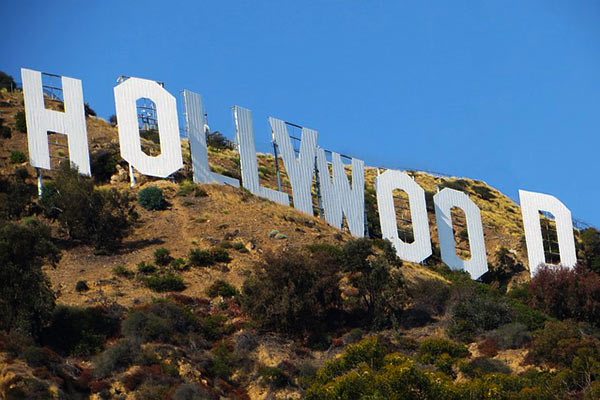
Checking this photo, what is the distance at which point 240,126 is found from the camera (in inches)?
1941

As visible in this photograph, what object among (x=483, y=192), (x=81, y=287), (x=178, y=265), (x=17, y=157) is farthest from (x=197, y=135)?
(x=483, y=192)

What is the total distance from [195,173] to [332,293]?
11.9 m

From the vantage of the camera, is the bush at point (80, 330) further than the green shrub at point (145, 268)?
No

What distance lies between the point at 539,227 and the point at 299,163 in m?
12.2

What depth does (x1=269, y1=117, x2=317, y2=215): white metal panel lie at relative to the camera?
50.8 metres

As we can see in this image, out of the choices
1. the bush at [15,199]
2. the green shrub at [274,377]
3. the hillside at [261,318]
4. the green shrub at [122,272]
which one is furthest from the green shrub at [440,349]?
the bush at [15,199]

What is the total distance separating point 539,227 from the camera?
53.6 meters

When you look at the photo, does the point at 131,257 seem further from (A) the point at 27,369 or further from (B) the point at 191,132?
(A) the point at 27,369

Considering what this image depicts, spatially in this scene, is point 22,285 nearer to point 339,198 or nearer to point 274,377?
point 274,377

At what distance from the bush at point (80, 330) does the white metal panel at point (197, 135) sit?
42.0ft

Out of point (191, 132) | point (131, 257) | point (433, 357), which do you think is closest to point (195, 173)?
point (191, 132)

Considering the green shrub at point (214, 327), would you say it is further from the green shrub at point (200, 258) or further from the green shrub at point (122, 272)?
the green shrub at point (200, 258)

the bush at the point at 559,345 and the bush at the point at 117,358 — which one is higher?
the bush at the point at 117,358

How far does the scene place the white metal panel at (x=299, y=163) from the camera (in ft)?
167
